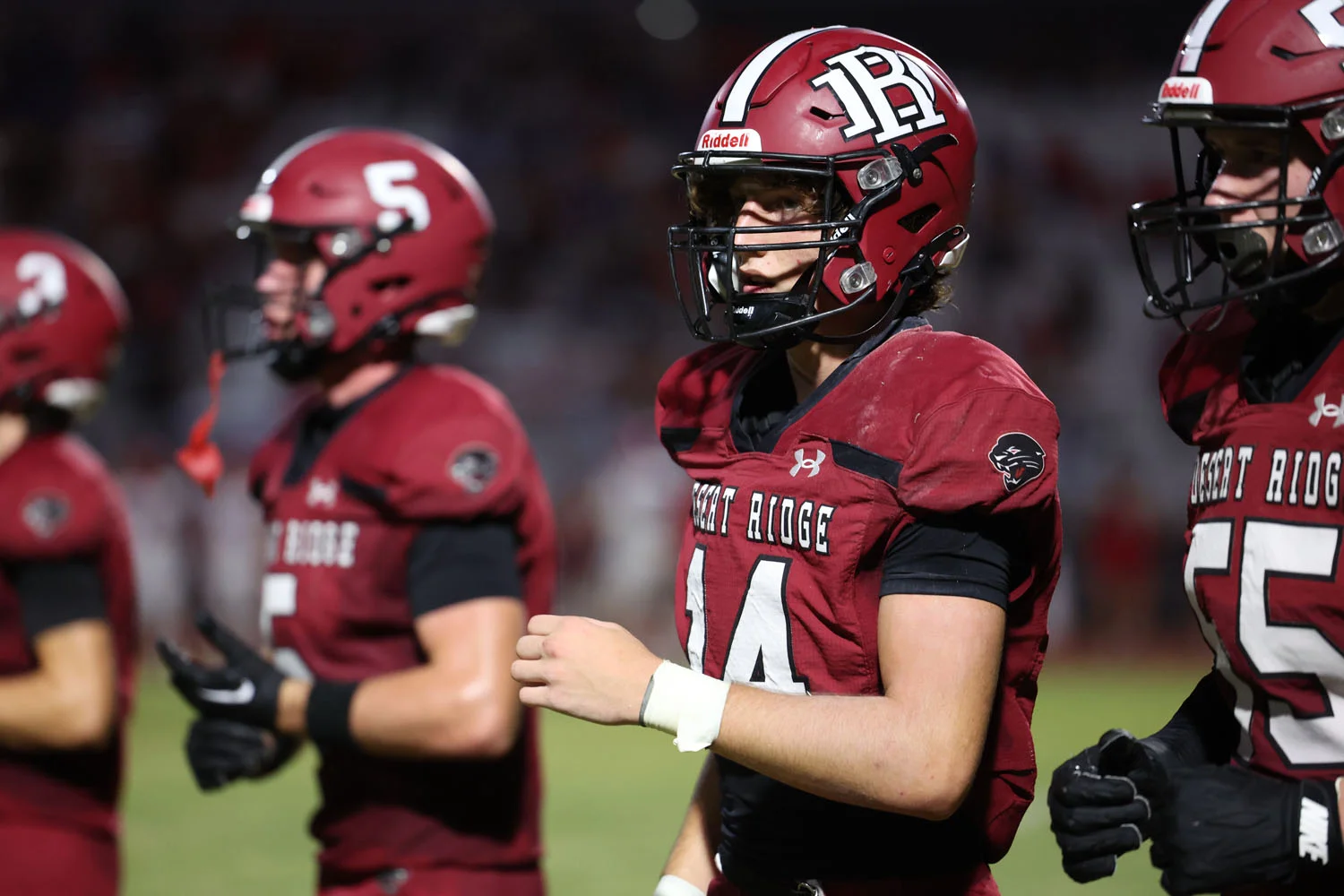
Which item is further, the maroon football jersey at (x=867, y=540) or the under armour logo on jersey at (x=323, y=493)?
the under armour logo on jersey at (x=323, y=493)

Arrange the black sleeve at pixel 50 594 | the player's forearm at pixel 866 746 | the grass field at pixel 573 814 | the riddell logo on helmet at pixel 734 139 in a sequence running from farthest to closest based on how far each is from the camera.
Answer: the grass field at pixel 573 814 < the black sleeve at pixel 50 594 < the riddell logo on helmet at pixel 734 139 < the player's forearm at pixel 866 746

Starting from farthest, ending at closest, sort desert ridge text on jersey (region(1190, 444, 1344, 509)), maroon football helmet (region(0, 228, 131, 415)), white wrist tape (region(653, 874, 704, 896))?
maroon football helmet (region(0, 228, 131, 415)) < white wrist tape (region(653, 874, 704, 896)) < desert ridge text on jersey (region(1190, 444, 1344, 509))

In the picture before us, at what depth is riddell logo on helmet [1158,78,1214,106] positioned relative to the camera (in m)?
2.10

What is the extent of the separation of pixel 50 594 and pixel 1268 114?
8.75ft

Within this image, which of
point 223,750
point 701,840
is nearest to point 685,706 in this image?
point 701,840

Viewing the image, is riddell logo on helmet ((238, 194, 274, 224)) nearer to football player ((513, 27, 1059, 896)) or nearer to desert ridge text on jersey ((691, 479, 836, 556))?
football player ((513, 27, 1059, 896))

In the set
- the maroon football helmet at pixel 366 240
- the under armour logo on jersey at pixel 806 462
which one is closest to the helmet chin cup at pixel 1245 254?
the under armour logo on jersey at pixel 806 462

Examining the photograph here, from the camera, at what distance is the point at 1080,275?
12.8m

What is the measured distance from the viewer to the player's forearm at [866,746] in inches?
71.9

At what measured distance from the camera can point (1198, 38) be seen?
2.17 metres

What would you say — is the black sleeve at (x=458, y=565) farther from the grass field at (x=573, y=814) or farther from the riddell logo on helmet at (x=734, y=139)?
the grass field at (x=573, y=814)

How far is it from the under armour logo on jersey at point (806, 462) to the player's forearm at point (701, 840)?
0.53 meters

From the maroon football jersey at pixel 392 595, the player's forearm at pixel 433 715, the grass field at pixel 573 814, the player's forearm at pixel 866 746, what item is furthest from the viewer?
the grass field at pixel 573 814

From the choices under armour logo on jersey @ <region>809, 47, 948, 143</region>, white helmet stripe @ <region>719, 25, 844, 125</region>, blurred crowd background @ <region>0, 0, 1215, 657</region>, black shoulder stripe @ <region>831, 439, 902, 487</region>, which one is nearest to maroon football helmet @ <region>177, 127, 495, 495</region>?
white helmet stripe @ <region>719, 25, 844, 125</region>
